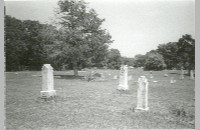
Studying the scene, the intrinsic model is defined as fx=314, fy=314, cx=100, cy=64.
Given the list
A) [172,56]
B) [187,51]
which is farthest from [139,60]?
[187,51]

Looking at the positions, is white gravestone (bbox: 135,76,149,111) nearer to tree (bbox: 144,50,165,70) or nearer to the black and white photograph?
the black and white photograph

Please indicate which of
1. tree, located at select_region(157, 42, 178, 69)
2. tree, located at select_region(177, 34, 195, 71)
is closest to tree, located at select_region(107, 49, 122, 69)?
tree, located at select_region(157, 42, 178, 69)

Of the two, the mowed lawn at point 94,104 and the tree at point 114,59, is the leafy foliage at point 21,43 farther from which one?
the tree at point 114,59

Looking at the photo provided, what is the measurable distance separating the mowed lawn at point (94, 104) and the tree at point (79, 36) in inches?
10.8

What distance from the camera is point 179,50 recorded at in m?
5.12

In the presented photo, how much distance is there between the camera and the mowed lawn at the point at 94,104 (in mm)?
4715

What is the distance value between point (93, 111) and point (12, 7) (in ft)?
6.67

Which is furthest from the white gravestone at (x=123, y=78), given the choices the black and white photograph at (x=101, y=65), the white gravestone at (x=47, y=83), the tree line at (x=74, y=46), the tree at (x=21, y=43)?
the tree at (x=21, y=43)

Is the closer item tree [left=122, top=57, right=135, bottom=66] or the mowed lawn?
the mowed lawn

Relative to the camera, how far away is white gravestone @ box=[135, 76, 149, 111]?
4948mm

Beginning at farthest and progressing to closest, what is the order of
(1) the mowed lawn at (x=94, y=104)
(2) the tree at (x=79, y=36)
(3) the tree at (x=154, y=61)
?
(2) the tree at (x=79, y=36), (3) the tree at (x=154, y=61), (1) the mowed lawn at (x=94, y=104)

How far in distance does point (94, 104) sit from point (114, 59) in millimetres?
819

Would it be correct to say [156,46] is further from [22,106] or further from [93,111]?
[22,106]

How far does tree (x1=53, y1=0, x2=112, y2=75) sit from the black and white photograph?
2cm
